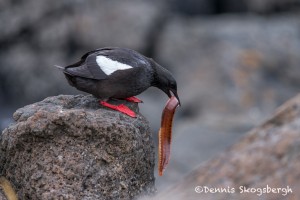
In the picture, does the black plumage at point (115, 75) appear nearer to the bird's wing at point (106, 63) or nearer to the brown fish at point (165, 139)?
the bird's wing at point (106, 63)

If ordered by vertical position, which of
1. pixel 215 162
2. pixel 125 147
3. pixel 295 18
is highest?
pixel 125 147

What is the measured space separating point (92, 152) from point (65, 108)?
0.63 metres

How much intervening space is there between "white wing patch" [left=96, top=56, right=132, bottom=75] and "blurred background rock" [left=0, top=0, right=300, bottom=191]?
514 inches

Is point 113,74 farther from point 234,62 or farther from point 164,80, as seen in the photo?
point 234,62

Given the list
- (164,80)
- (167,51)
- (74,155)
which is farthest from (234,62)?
(74,155)

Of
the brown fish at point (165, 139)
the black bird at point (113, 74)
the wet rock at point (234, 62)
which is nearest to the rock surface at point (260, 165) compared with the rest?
the brown fish at point (165, 139)

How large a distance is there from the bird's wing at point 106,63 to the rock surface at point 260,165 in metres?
1.38

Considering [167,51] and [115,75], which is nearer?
[115,75]

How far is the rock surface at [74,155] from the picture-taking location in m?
7.11

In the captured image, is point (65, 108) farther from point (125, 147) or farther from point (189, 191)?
point (189, 191)

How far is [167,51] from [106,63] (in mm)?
16303

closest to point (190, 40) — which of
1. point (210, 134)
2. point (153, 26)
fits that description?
point (153, 26)

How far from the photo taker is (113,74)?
8062 millimetres

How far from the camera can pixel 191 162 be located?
16766mm
